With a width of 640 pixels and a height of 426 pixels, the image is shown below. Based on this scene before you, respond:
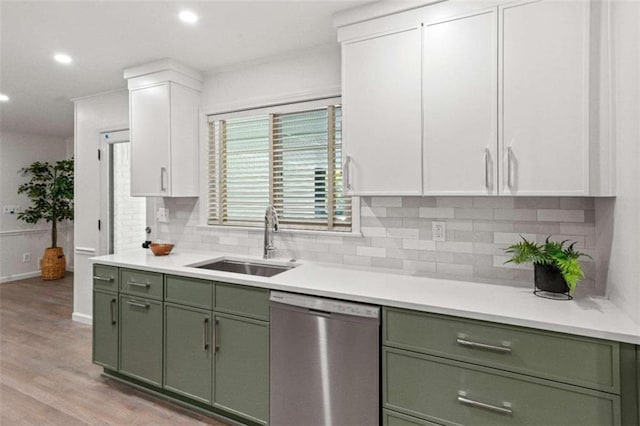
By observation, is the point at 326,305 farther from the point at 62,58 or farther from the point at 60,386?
the point at 62,58

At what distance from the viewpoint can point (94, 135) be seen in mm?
4098

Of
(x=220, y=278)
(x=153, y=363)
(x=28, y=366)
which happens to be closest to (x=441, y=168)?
(x=220, y=278)

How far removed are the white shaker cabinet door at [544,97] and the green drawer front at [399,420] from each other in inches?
47.0


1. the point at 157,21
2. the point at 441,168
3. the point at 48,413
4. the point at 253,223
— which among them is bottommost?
the point at 48,413

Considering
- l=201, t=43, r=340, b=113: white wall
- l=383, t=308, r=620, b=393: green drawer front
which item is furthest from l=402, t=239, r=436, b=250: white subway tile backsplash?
l=201, t=43, r=340, b=113: white wall

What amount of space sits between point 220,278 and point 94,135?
9.50 feet

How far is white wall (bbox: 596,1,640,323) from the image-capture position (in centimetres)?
143

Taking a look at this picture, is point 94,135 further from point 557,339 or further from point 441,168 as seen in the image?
point 557,339

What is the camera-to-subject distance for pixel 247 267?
296 cm

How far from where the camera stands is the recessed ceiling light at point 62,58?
2939 mm

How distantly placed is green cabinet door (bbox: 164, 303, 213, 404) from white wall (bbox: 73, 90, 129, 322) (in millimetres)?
2137

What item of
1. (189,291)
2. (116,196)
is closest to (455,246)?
(189,291)

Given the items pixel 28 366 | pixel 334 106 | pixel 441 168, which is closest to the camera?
pixel 441 168

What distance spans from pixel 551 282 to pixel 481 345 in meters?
0.51
